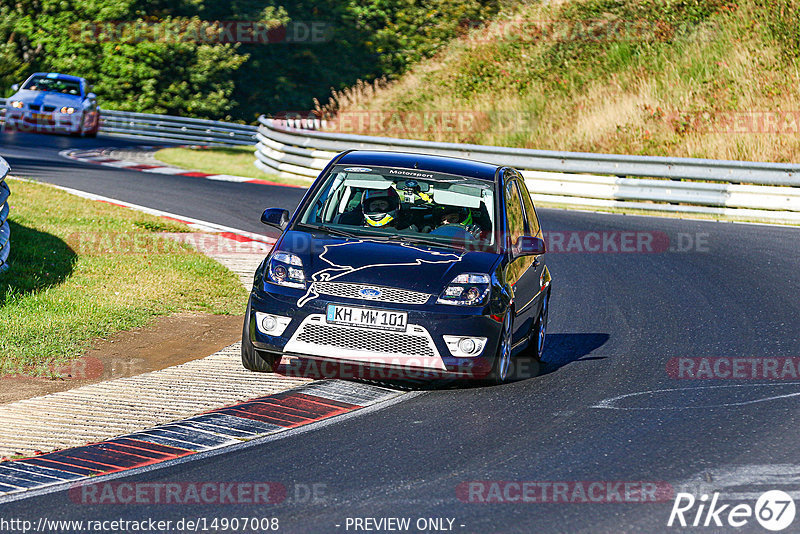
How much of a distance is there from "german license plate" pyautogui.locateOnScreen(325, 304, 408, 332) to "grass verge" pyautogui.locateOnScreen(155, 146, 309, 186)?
15822 mm

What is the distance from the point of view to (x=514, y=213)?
946 centimetres

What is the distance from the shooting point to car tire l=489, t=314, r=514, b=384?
26.9ft

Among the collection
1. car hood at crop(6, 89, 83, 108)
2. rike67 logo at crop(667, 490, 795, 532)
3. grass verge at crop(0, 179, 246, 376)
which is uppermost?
car hood at crop(6, 89, 83, 108)

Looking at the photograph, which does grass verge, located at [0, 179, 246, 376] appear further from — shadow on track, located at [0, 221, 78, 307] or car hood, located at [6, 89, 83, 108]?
car hood, located at [6, 89, 83, 108]

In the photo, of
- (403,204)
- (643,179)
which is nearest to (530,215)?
(403,204)

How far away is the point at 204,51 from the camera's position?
44500 mm

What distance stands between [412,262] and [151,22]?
3819 centimetres

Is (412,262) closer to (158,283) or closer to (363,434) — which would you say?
(363,434)

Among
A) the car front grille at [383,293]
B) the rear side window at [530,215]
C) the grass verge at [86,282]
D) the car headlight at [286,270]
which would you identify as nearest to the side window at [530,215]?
the rear side window at [530,215]

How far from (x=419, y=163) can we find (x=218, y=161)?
63.9 feet

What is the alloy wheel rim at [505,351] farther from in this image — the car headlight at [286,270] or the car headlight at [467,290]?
the car headlight at [286,270]

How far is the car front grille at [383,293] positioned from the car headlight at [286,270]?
0.24 meters

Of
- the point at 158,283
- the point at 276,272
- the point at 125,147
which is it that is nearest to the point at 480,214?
the point at 276,272

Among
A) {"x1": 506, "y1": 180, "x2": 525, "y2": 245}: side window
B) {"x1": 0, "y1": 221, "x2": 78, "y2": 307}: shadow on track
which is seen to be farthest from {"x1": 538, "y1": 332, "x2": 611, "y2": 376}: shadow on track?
{"x1": 0, "y1": 221, "x2": 78, "y2": 307}: shadow on track
